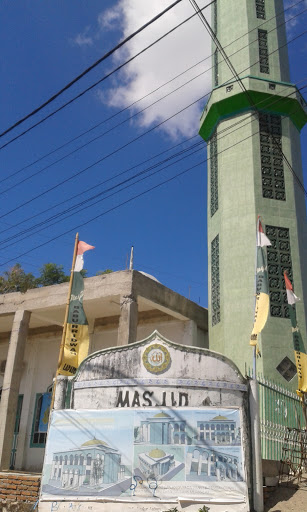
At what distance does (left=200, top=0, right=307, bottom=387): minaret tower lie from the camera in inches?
651

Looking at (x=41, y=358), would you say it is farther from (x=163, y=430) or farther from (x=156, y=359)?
(x=163, y=430)

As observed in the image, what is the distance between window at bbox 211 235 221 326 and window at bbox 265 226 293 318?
2112 millimetres

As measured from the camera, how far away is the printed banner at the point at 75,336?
11.4 metres

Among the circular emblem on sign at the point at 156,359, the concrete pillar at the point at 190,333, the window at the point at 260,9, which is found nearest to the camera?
the circular emblem on sign at the point at 156,359

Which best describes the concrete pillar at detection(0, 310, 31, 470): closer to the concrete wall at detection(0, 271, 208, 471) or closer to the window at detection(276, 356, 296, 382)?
the concrete wall at detection(0, 271, 208, 471)

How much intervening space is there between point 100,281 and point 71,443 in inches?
320

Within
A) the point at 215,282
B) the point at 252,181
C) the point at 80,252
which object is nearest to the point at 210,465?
the point at 80,252

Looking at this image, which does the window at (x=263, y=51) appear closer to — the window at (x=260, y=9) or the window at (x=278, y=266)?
the window at (x=260, y=9)

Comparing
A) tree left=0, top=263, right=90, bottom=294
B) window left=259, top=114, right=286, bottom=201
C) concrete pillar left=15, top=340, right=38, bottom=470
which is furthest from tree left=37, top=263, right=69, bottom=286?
window left=259, top=114, right=286, bottom=201

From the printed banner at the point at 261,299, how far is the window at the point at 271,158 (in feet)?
22.9

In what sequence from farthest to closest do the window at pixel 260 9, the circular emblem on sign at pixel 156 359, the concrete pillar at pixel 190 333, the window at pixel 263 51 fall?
1. the window at pixel 260 9
2. the window at pixel 263 51
3. the concrete pillar at pixel 190 333
4. the circular emblem on sign at pixel 156 359

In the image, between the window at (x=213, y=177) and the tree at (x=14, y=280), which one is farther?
the tree at (x=14, y=280)

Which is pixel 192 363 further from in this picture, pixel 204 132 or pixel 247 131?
pixel 204 132

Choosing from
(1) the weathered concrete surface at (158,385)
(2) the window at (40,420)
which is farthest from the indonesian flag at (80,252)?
(2) the window at (40,420)
